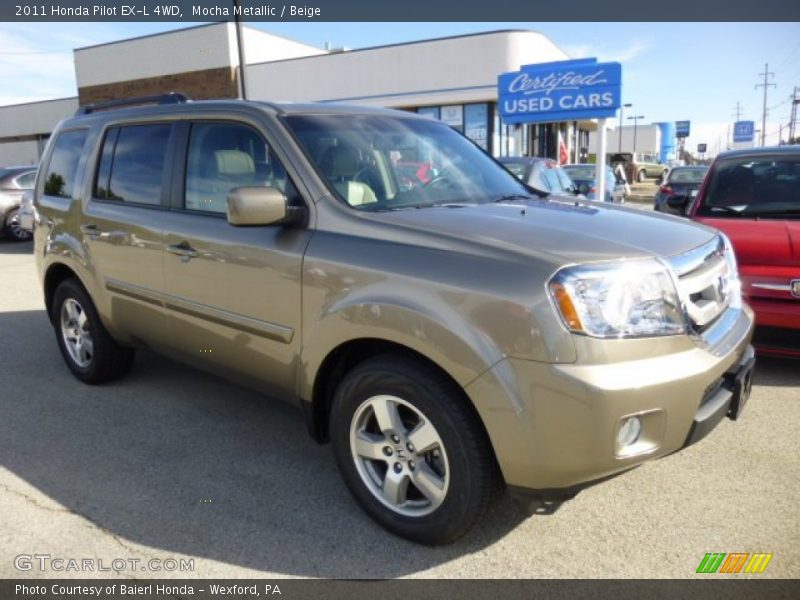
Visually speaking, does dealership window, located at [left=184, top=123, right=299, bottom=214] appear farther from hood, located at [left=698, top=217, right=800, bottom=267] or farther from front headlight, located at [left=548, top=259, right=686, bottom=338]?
hood, located at [left=698, top=217, right=800, bottom=267]

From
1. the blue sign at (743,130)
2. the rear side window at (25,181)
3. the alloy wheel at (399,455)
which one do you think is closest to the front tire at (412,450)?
the alloy wheel at (399,455)

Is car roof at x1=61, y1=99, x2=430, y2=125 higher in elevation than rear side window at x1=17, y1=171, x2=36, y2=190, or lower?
higher

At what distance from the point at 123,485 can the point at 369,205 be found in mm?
1913

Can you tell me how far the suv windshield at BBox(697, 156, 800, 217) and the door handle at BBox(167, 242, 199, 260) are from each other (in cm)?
418

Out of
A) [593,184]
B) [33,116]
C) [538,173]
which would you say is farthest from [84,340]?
[33,116]

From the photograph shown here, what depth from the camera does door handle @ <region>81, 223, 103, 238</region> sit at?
4309 millimetres

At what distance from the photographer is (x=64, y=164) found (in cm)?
487

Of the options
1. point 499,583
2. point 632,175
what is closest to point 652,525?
point 499,583

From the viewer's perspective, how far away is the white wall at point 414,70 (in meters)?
24.5

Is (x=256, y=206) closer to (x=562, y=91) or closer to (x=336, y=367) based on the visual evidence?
(x=336, y=367)

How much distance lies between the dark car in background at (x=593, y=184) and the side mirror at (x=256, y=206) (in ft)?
22.1

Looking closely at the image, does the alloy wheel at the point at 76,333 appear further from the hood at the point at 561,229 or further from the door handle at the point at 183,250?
the hood at the point at 561,229

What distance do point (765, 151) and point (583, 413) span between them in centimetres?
473

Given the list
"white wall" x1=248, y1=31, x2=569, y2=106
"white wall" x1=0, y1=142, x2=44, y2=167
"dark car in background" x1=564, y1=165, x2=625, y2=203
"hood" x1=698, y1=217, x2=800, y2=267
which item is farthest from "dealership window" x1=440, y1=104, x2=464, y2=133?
"white wall" x1=0, y1=142, x2=44, y2=167
